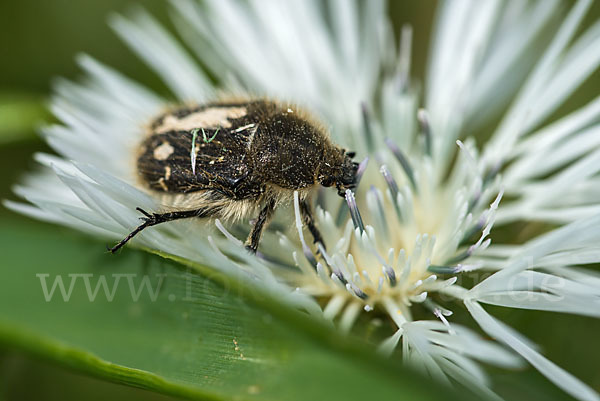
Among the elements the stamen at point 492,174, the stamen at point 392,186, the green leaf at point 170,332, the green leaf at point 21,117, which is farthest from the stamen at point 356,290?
the green leaf at point 21,117

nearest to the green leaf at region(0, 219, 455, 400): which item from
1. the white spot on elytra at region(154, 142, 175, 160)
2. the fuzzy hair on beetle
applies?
the fuzzy hair on beetle

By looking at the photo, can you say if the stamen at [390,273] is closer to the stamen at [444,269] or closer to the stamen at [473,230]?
the stamen at [444,269]

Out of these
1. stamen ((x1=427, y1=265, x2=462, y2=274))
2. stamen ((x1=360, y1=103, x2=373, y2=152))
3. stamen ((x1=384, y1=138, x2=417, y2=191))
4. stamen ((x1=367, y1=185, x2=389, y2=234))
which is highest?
stamen ((x1=360, y1=103, x2=373, y2=152))

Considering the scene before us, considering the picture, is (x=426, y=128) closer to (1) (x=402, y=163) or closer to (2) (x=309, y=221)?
(1) (x=402, y=163)

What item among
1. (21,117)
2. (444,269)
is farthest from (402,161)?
(21,117)

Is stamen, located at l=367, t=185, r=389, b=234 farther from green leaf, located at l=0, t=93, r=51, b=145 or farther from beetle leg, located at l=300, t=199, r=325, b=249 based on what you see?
green leaf, located at l=0, t=93, r=51, b=145

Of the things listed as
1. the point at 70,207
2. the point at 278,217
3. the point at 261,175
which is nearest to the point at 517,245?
the point at 278,217

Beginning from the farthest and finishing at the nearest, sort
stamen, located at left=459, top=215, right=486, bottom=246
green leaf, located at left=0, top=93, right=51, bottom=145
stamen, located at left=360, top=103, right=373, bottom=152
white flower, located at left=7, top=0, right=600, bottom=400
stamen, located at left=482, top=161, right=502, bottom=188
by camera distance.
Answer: green leaf, located at left=0, top=93, right=51, bottom=145, stamen, located at left=360, top=103, right=373, bottom=152, stamen, located at left=482, top=161, right=502, bottom=188, stamen, located at left=459, top=215, right=486, bottom=246, white flower, located at left=7, top=0, right=600, bottom=400
